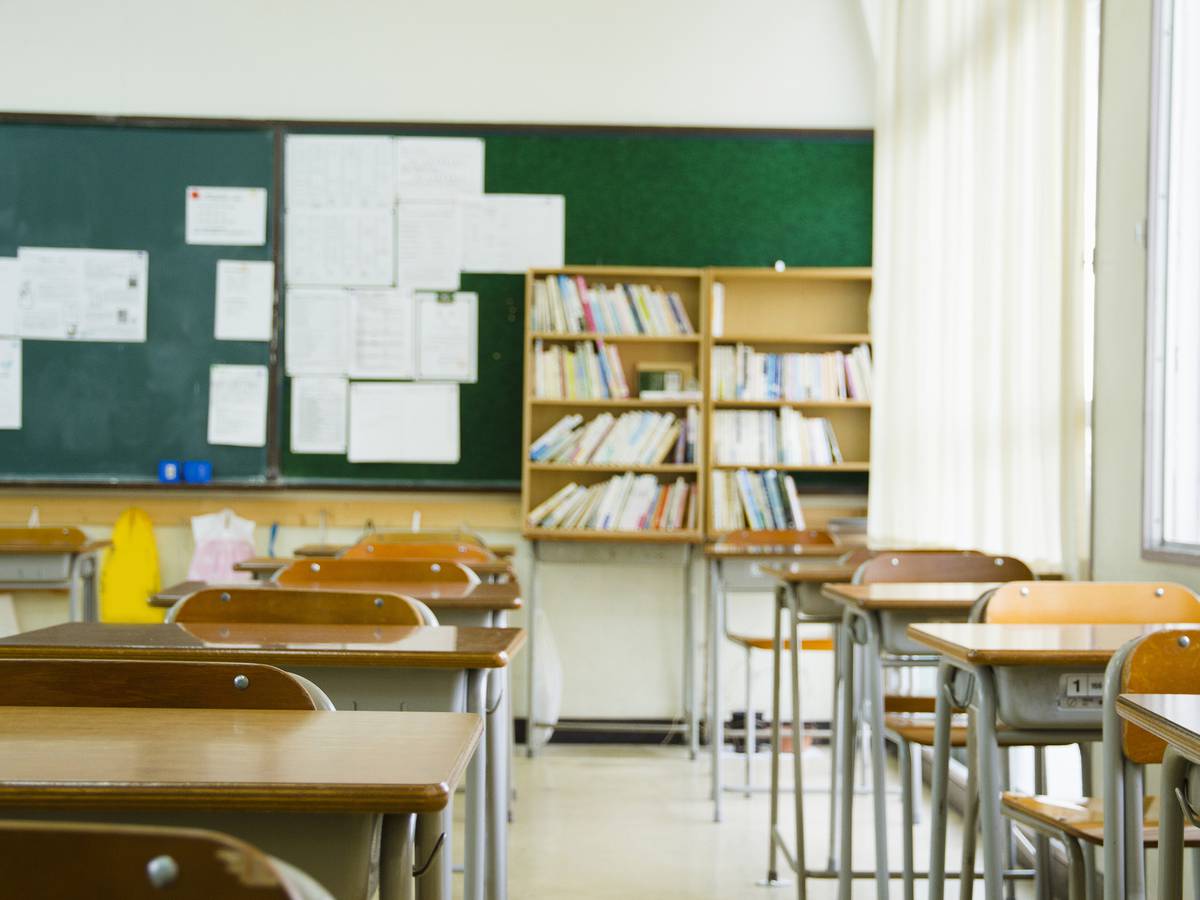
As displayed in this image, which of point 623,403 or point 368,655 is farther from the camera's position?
point 623,403

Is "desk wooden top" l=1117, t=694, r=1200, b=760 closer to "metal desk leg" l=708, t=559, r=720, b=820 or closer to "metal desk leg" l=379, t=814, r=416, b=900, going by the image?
"metal desk leg" l=379, t=814, r=416, b=900

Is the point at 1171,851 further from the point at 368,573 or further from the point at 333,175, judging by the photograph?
the point at 333,175

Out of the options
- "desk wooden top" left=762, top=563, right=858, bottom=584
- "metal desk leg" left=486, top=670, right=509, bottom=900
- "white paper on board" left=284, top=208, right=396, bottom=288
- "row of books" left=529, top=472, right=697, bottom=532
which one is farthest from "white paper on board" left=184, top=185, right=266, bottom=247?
"metal desk leg" left=486, top=670, right=509, bottom=900

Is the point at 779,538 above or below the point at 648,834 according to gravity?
above

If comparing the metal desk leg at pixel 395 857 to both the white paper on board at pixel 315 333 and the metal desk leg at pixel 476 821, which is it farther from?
the white paper on board at pixel 315 333

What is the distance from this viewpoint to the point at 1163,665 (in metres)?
1.59

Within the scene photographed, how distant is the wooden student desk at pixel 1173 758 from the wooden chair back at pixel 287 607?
45.6 inches

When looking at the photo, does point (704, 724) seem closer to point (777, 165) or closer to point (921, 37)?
point (777, 165)

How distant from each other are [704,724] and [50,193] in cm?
357

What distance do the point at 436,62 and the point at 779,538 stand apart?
255cm

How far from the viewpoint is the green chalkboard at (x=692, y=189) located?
5.44 meters

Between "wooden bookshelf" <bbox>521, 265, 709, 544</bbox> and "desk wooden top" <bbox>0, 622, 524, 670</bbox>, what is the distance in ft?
9.89

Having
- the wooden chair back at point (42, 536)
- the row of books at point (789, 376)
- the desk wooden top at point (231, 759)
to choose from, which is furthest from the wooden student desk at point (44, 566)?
the desk wooden top at point (231, 759)

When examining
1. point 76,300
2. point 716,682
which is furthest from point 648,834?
point 76,300
